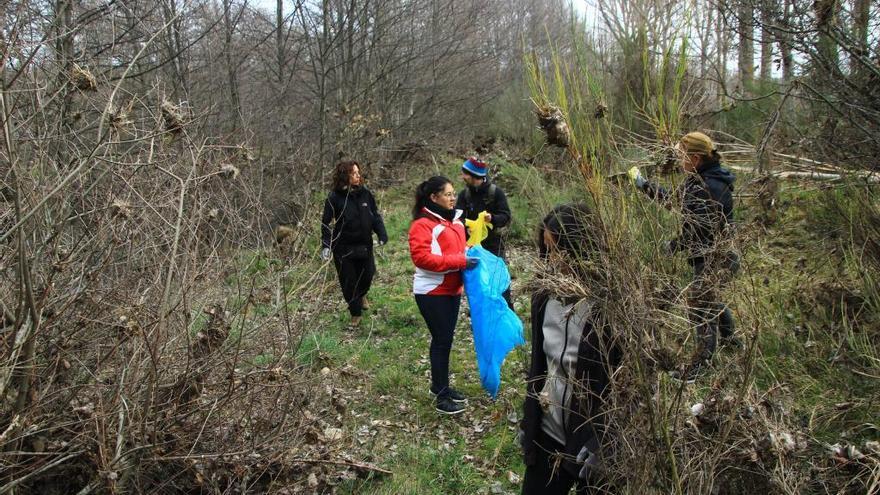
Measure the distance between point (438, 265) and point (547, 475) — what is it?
83.3 inches

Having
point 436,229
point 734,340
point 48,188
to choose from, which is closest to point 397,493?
point 436,229

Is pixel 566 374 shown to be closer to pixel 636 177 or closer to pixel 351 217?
pixel 636 177

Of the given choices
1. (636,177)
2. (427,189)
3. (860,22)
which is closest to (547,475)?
(636,177)

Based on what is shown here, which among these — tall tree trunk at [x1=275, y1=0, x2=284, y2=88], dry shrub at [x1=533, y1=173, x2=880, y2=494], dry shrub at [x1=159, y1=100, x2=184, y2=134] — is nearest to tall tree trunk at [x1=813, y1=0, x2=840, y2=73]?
dry shrub at [x1=533, y1=173, x2=880, y2=494]

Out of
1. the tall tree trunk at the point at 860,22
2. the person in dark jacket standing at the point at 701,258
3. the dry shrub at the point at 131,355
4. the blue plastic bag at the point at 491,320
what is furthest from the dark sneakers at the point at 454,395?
the tall tree trunk at the point at 860,22

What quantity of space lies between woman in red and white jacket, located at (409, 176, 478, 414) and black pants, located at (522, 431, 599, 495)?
6.60 feet

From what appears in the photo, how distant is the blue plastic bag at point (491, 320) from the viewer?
4.54 meters

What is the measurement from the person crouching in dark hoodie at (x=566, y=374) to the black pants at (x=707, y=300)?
0.30 metres

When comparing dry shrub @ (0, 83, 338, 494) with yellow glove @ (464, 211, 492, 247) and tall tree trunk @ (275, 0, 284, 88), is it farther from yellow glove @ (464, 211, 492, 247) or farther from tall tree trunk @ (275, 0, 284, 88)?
tall tree trunk @ (275, 0, 284, 88)

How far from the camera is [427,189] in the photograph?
15.5 ft

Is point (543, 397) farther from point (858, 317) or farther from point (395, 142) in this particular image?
point (395, 142)

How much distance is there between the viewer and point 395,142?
14.9m

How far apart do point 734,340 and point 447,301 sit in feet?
8.59

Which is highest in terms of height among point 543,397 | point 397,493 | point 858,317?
point 543,397
